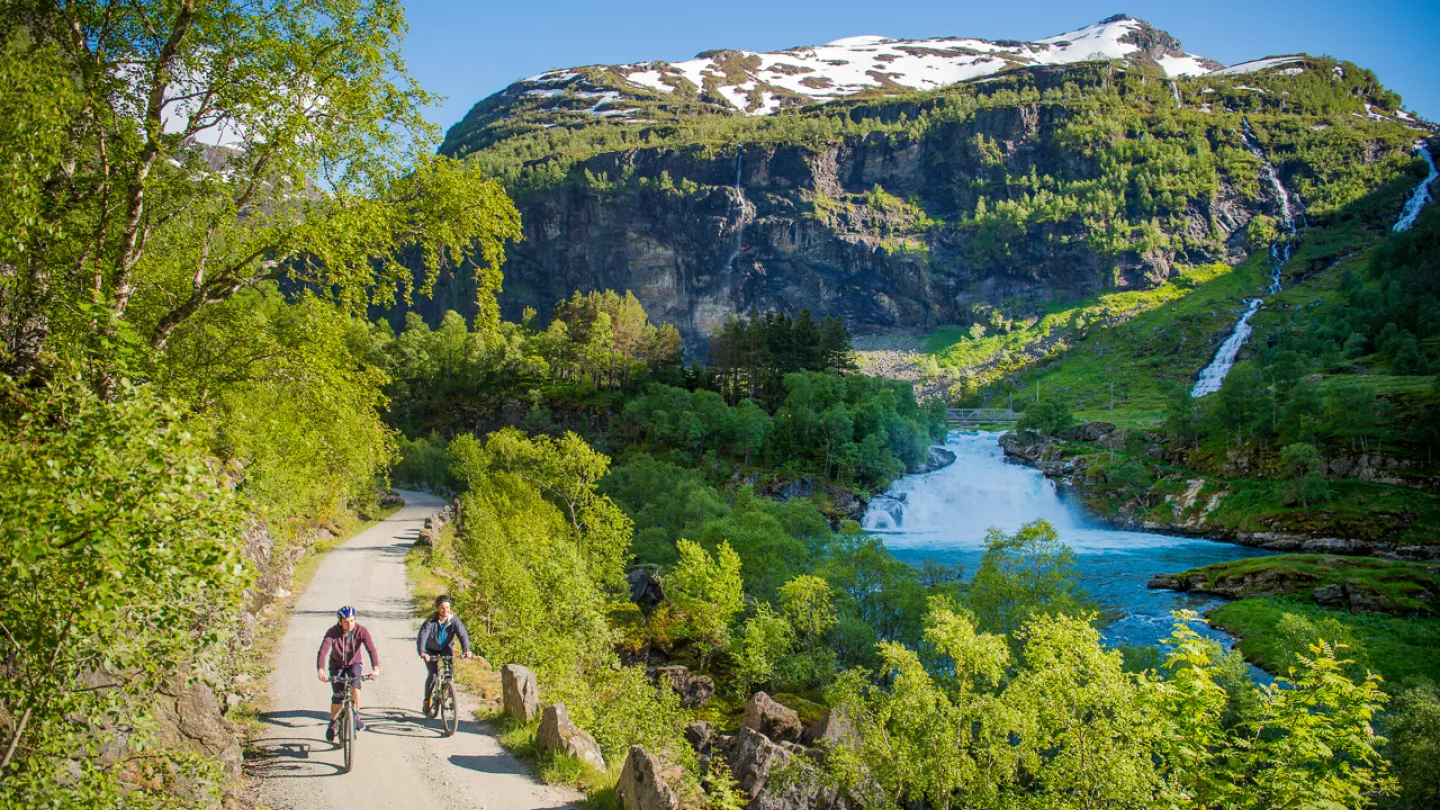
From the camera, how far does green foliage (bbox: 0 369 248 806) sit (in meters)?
5.12

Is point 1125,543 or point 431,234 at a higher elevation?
point 431,234

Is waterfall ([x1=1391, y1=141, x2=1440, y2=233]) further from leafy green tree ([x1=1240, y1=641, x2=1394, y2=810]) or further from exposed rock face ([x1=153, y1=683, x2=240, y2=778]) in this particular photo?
exposed rock face ([x1=153, y1=683, x2=240, y2=778])

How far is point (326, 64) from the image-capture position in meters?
10.8

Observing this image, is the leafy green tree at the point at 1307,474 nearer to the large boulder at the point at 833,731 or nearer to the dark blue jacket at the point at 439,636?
the large boulder at the point at 833,731

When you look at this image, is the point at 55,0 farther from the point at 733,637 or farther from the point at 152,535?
the point at 733,637

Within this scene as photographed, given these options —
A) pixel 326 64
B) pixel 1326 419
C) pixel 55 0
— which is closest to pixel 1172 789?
pixel 326 64

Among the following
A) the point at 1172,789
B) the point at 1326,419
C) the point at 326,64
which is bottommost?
the point at 1172,789

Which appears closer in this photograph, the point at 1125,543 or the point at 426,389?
the point at 1125,543

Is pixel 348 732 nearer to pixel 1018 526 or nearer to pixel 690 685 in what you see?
pixel 690 685

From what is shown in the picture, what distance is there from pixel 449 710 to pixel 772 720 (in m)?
13.9

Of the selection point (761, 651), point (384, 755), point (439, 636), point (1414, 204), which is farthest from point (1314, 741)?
point (1414, 204)

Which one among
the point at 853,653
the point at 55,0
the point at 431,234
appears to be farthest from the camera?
the point at 853,653

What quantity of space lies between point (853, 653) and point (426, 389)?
87608 millimetres

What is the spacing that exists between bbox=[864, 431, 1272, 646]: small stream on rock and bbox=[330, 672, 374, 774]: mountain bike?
37991mm
